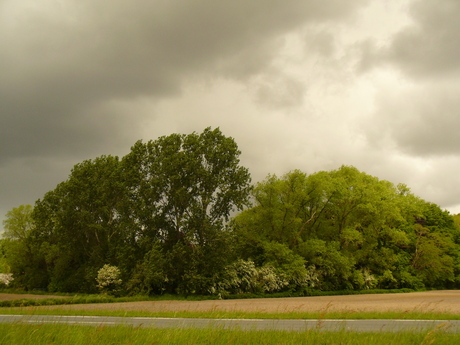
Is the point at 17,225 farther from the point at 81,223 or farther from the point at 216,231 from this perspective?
the point at 216,231

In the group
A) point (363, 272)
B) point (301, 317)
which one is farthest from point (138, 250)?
point (363, 272)

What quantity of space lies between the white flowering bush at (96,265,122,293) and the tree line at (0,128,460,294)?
0.67 ft

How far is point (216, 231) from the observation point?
39750 millimetres

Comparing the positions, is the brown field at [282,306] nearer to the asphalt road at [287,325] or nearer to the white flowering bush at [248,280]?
the asphalt road at [287,325]

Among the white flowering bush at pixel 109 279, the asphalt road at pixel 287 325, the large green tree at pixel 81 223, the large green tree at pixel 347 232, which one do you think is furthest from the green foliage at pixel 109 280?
the asphalt road at pixel 287 325

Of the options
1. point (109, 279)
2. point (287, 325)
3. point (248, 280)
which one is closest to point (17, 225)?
point (109, 279)

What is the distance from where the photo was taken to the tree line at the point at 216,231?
133 feet

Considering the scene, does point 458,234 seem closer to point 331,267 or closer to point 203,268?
point 331,267

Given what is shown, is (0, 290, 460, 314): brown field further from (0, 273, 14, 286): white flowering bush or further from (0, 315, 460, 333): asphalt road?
(0, 273, 14, 286): white flowering bush

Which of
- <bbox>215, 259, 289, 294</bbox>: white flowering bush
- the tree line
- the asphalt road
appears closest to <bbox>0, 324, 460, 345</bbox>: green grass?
the asphalt road

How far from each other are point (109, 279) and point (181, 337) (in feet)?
120

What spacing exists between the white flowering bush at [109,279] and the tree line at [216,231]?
0.20m

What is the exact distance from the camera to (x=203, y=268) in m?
40.1

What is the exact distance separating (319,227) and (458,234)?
3381cm
